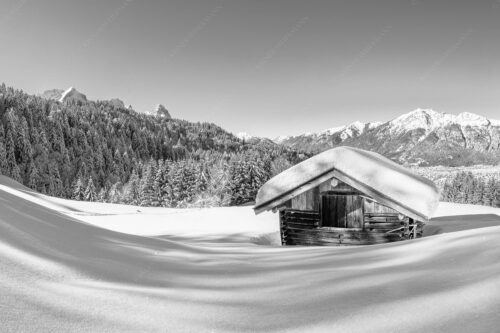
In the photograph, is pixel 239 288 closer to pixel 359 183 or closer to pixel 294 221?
pixel 359 183

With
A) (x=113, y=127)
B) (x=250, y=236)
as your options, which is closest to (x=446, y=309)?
(x=250, y=236)

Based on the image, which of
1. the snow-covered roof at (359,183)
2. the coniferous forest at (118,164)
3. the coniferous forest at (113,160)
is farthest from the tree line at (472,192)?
the snow-covered roof at (359,183)

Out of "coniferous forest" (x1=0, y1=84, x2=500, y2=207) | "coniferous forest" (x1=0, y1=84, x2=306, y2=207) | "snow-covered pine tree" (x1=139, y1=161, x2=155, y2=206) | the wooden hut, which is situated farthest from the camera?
"coniferous forest" (x1=0, y1=84, x2=500, y2=207)

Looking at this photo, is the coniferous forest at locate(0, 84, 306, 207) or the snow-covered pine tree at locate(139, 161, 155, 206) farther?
the coniferous forest at locate(0, 84, 306, 207)

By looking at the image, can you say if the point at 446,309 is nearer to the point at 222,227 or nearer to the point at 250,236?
the point at 250,236

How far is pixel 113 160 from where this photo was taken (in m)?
123

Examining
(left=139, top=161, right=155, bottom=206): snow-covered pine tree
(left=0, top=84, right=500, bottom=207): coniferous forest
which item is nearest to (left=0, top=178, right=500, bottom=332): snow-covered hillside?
(left=0, top=84, right=500, bottom=207): coniferous forest

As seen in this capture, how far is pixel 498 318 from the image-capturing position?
209 centimetres

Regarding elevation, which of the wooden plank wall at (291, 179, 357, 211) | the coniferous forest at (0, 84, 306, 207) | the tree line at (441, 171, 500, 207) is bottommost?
the tree line at (441, 171, 500, 207)

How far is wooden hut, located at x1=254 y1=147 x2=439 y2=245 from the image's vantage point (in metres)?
9.12

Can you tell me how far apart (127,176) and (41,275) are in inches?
4972

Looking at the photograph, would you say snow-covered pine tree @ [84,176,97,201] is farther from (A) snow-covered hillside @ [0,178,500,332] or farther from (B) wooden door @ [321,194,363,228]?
(A) snow-covered hillside @ [0,178,500,332]

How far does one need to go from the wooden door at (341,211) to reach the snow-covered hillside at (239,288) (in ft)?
17.2

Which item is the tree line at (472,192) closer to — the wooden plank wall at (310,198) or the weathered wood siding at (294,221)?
the weathered wood siding at (294,221)
